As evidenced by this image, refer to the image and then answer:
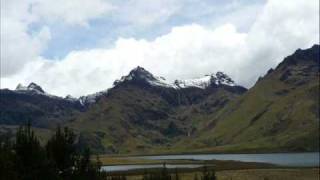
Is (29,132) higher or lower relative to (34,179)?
higher

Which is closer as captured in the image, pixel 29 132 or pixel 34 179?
pixel 34 179

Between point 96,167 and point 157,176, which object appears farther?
point 157,176

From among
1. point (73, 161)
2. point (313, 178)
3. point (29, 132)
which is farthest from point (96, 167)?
point (313, 178)

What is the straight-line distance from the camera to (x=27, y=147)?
31406 millimetres

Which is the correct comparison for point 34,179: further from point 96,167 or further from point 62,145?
point 96,167

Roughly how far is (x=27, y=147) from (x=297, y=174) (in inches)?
5161

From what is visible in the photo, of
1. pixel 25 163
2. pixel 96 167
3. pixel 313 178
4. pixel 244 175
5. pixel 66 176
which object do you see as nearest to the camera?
pixel 25 163

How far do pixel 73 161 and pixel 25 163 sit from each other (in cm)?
418

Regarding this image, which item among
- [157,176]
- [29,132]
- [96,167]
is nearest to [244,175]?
[157,176]

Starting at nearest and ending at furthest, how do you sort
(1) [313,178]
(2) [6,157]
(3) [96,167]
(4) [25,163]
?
(2) [6,157] < (4) [25,163] < (3) [96,167] < (1) [313,178]

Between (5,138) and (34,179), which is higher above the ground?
(5,138)

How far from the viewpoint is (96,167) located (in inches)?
1646

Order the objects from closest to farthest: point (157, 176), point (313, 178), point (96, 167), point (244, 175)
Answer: point (96, 167), point (157, 176), point (313, 178), point (244, 175)

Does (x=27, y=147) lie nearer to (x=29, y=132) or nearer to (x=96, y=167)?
(x=29, y=132)
